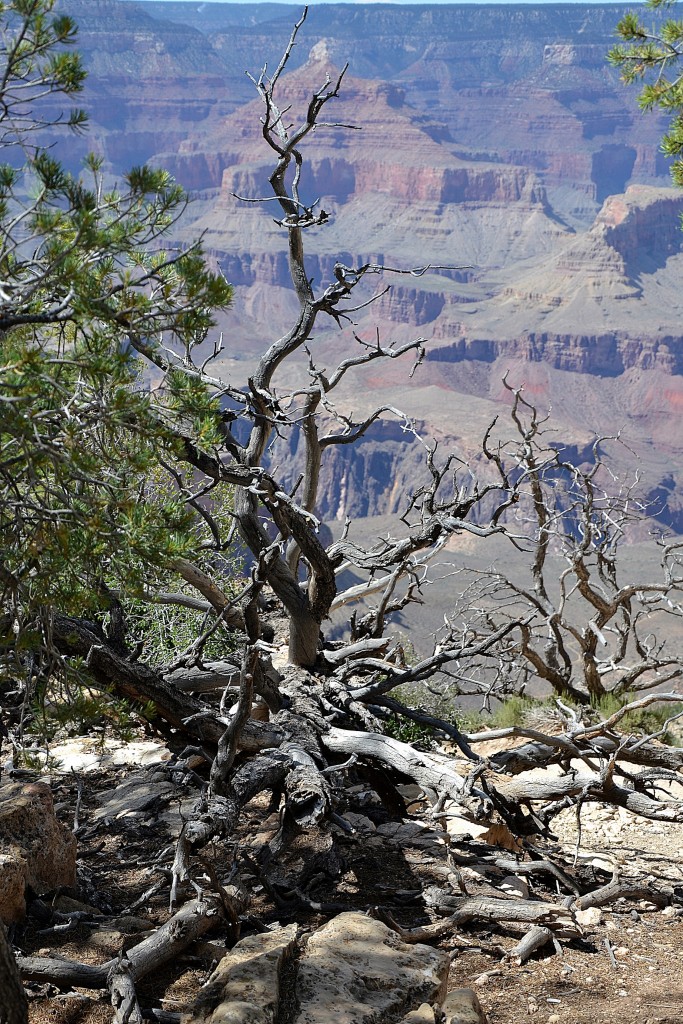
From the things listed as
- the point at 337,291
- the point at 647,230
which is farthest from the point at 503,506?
the point at 647,230

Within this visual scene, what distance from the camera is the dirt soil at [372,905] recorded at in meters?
4.04

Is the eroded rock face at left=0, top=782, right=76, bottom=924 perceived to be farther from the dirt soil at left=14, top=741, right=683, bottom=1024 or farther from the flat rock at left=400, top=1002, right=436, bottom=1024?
the flat rock at left=400, top=1002, right=436, bottom=1024

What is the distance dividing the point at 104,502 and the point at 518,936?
320 centimetres

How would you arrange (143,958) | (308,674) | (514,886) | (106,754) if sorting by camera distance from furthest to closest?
(106,754)
(308,674)
(514,886)
(143,958)

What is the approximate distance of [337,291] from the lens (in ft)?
21.2

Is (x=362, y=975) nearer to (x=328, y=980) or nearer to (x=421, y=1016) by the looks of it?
(x=328, y=980)

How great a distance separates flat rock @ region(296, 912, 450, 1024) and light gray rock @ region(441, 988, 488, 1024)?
5 cm

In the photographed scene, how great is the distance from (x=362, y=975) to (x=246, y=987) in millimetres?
436

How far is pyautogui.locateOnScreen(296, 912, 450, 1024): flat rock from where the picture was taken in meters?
3.24

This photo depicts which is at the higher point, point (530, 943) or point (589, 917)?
point (530, 943)

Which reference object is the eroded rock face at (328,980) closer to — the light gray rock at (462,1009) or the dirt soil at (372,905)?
the light gray rock at (462,1009)

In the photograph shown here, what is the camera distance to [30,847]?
4793mm

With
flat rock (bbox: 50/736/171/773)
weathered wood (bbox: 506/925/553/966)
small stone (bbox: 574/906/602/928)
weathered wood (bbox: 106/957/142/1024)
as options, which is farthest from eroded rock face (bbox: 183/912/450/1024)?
flat rock (bbox: 50/736/171/773)

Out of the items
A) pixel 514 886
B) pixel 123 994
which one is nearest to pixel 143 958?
pixel 123 994
